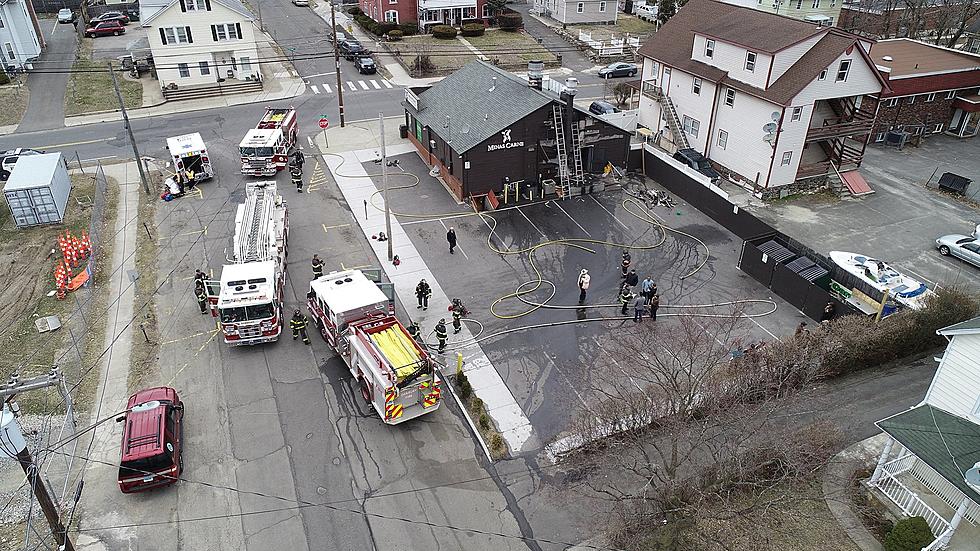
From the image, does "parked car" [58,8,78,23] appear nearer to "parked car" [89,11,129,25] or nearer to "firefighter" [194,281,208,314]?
"parked car" [89,11,129,25]

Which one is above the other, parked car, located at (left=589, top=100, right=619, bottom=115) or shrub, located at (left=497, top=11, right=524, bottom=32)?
shrub, located at (left=497, top=11, right=524, bottom=32)

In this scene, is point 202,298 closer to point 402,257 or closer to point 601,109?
point 402,257

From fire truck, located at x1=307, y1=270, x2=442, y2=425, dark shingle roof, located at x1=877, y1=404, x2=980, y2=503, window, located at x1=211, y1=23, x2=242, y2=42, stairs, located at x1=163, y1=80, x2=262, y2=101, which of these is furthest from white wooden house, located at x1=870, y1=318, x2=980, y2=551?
window, located at x1=211, y1=23, x2=242, y2=42

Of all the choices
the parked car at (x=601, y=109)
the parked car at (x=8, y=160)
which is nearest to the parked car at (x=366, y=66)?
the parked car at (x=601, y=109)

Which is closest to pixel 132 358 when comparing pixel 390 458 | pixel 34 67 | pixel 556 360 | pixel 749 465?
pixel 390 458

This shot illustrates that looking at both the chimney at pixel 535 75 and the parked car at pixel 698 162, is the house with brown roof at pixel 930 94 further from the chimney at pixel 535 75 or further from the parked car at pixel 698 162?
the chimney at pixel 535 75

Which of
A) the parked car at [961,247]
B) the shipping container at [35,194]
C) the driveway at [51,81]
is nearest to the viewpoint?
the parked car at [961,247]

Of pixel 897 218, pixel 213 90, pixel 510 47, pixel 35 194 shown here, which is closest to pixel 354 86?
pixel 213 90

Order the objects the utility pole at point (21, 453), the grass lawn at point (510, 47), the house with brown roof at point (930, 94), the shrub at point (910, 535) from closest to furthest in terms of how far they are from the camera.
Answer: the utility pole at point (21, 453) → the shrub at point (910, 535) → the house with brown roof at point (930, 94) → the grass lawn at point (510, 47)
